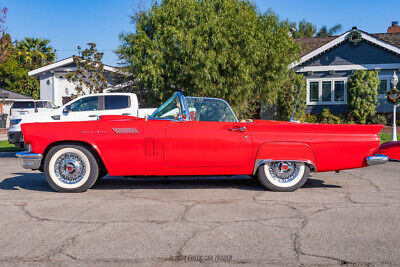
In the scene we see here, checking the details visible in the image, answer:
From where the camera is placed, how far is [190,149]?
Answer: 243 inches

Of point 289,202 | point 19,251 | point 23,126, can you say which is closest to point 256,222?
point 289,202

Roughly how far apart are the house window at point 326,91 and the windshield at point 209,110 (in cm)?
2052

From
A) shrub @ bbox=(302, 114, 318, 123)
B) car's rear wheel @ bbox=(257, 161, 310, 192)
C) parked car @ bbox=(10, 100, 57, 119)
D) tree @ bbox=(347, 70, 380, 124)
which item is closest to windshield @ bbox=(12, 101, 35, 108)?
parked car @ bbox=(10, 100, 57, 119)

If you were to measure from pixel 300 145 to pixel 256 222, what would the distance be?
76.4 inches

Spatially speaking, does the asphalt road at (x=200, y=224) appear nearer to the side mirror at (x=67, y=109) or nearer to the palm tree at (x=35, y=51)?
the side mirror at (x=67, y=109)

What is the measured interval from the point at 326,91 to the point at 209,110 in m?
20.8

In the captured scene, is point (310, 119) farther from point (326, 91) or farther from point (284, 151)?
point (284, 151)

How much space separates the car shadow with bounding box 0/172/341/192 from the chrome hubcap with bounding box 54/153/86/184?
0.44 meters

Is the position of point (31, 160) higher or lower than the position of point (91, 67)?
lower

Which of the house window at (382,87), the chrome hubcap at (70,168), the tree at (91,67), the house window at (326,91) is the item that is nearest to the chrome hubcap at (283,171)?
the chrome hubcap at (70,168)

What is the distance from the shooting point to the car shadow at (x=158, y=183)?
6.87 metres

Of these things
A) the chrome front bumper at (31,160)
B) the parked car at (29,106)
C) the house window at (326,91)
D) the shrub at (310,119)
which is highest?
the house window at (326,91)

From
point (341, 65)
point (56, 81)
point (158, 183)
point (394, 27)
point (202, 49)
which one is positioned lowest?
point (158, 183)

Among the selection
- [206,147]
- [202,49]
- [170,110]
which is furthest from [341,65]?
[206,147]
